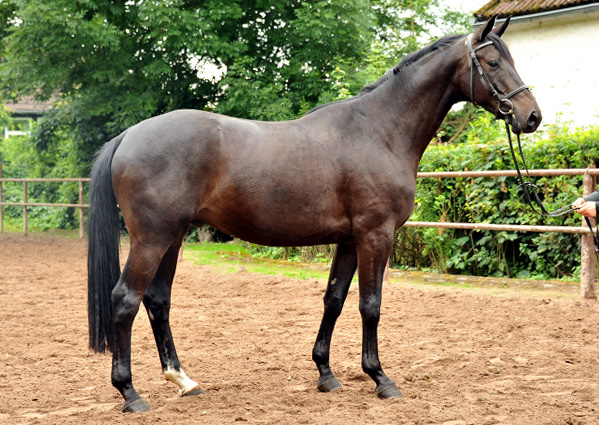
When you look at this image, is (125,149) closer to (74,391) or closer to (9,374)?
(74,391)

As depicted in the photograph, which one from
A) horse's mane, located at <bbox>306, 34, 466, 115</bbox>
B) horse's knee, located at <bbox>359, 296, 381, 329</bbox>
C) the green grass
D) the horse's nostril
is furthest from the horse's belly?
the green grass

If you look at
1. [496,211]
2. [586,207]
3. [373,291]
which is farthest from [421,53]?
[496,211]

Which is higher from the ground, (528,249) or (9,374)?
(528,249)

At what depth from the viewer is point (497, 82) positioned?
3652 mm

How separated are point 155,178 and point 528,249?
5739mm

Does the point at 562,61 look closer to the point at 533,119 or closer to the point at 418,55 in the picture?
the point at 418,55

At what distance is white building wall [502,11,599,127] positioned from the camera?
12.3 m

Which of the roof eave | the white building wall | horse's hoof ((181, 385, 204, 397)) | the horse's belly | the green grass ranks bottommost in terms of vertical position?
horse's hoof ((181, 385, 204, 397))

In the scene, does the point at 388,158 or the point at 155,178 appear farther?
the point at 388,158

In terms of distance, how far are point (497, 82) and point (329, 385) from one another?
82.4 inches

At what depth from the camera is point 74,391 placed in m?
3.71

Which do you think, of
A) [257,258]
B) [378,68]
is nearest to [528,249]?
[257,258]

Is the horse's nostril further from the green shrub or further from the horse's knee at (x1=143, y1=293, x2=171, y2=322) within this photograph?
the green shrub

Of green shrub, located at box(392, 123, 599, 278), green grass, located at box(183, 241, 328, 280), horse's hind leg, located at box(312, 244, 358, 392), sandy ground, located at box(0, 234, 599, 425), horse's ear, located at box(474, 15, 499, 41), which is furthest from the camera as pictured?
green grass, located at box(183, 241, 328, 280)
